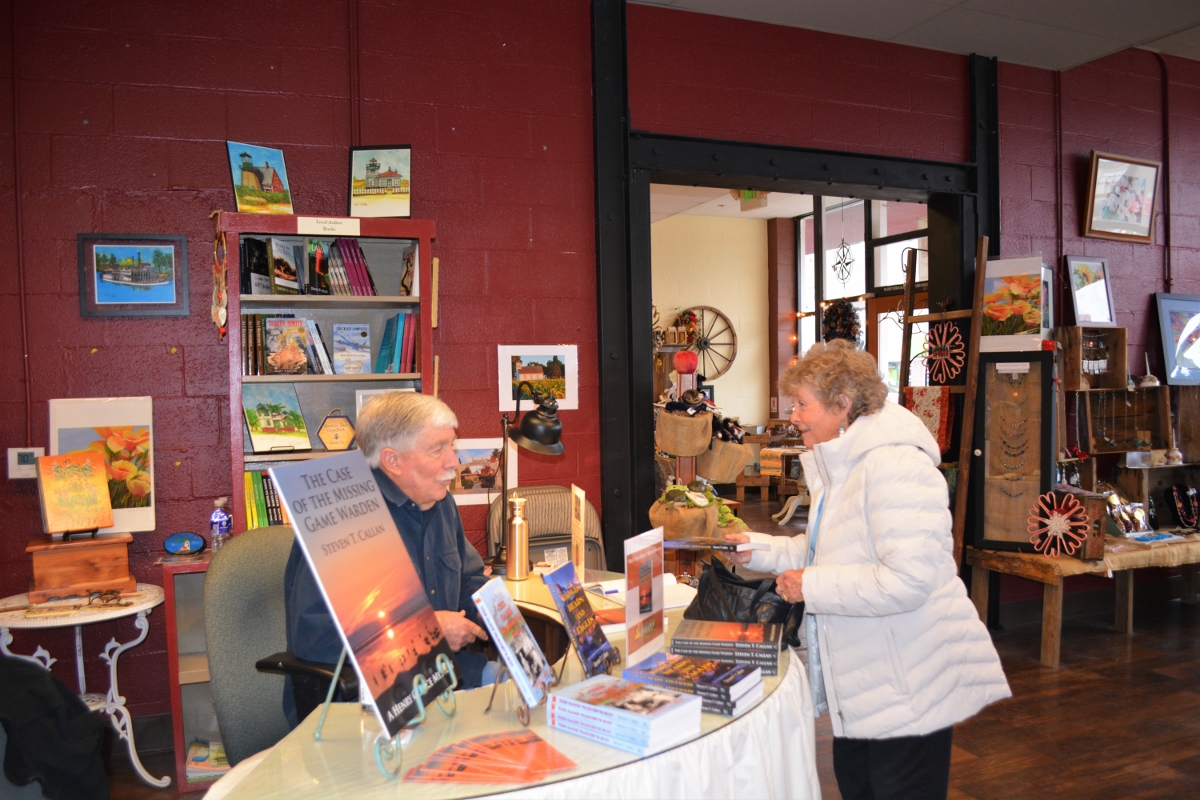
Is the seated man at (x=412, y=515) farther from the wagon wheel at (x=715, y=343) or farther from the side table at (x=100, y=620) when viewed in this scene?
the wagon wheel at (x=715, y=343)

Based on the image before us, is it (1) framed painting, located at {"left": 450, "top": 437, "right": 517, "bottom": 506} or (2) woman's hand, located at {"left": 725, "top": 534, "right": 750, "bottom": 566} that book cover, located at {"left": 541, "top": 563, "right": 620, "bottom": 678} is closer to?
(2) woman's hand, located at {"left": 725, "top": 534, "right": 750, "bottom": 566}

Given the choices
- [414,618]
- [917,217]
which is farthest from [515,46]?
[917,217]

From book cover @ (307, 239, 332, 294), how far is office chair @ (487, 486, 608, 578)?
1.21 m

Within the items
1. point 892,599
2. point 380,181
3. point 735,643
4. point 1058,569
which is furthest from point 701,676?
point 1058,569

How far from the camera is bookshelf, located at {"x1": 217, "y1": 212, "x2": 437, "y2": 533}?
3350mm

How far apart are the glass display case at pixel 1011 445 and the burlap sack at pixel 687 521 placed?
194 centimetres

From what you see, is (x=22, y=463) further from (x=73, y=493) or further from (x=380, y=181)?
(x=380, y=181)

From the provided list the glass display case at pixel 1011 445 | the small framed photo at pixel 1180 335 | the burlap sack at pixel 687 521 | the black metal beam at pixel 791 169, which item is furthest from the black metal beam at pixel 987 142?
the burlap sack at pixel 687 521

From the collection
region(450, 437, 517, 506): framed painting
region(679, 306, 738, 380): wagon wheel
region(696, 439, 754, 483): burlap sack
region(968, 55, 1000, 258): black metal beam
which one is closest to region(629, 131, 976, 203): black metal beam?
region(968, 55, 1000, 258): black metal beam

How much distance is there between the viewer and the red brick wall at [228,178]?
3475 mm

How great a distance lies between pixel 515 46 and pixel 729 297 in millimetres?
8682

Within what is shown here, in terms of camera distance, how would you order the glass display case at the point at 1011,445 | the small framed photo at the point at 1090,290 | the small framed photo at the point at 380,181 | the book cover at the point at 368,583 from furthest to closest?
the small framed photo at the point at 1090,290 → the glass display case at the point at 1011,445 → the small framed photo at the point at 380,181 → the book cover at the point at 368,583

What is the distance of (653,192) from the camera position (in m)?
9.26

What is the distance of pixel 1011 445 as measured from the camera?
4852 millimetres
